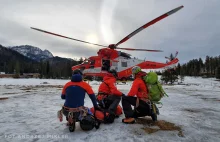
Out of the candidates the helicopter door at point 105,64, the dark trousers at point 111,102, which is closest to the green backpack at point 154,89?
the dark trousers at point 111,102

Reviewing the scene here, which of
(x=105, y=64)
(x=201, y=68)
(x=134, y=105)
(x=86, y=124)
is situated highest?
(x=201, y=68)

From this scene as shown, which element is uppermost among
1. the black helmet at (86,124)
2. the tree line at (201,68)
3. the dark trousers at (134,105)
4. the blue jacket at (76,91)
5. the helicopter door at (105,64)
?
the tree line at (201,68)

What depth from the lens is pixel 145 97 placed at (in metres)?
5.79

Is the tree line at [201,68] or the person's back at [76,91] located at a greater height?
the tree line at [201,68]

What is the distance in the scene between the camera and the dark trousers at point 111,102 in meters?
5.75

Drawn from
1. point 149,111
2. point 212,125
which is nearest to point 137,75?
point 149,111

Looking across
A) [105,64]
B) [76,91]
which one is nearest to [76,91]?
[76,91]

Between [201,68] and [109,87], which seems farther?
[201,68]

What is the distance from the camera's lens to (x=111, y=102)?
605 cm

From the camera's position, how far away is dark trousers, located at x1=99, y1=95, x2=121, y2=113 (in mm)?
5752

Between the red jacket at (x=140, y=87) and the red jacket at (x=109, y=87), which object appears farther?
the red jacket at (x=109, y=87)

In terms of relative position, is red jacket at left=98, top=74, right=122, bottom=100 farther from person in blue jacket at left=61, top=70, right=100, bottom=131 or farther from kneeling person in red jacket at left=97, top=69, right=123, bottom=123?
person in blue jacket at left=61, top=70, right=100, bottom=131

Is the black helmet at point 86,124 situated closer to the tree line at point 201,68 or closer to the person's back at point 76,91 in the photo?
the person's back at point 76,91

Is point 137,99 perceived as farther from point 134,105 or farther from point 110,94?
point 110,94
